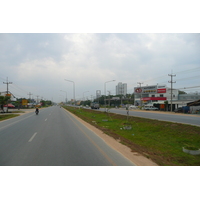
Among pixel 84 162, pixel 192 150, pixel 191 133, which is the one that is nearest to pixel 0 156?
pixel 84 162

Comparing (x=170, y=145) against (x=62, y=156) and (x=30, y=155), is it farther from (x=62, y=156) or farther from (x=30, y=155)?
(x=30, y=155)

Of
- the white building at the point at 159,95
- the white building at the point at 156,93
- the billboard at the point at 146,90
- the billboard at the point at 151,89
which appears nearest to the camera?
the white building at the point at 159,95

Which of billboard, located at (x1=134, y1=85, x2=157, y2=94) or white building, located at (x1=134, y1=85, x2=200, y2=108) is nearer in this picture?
white building, located at (x1=134, y1=85, x2=200, y2=108)

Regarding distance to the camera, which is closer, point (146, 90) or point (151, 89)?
point (151, 89)

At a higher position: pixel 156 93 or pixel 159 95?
pixel 156 93

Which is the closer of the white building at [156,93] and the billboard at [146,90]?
the white building at [156,93]

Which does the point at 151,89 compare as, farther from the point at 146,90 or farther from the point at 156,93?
the point at 156,93

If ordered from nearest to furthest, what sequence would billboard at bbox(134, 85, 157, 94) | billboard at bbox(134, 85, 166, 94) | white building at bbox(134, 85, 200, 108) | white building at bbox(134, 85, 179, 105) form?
white building at bbox(134, 85, 200, 108) < white building at bbox(134, 85, 179, 105) < billboard at bbox(134, 85, 166, 94) < billboard at bbox(134, 85, 157, 94)

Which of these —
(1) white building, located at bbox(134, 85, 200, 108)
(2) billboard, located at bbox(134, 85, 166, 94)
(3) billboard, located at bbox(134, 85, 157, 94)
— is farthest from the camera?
(3) billboard, located at bbox(134, 85, 157, 94)

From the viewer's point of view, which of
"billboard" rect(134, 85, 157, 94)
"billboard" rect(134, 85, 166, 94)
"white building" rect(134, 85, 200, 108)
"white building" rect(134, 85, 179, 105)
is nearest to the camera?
"white building" rect(134, 85, 200, 108)

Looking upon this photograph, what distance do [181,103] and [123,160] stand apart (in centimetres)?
4292

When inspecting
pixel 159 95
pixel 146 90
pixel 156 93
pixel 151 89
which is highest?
pixel 151 89

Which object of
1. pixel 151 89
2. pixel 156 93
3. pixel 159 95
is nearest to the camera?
pixel 159 95

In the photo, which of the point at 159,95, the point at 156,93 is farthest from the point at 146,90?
the point at 159,95
